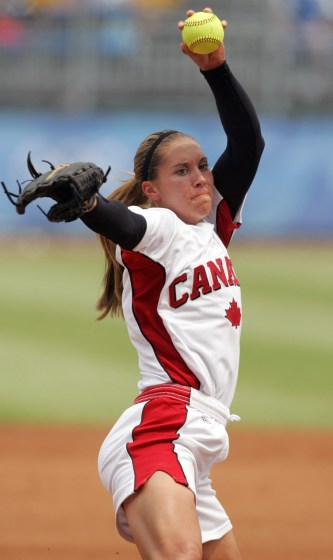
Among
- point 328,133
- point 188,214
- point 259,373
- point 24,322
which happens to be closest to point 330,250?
point 328,133

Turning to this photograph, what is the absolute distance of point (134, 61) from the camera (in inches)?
1032

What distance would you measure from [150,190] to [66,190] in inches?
23.7

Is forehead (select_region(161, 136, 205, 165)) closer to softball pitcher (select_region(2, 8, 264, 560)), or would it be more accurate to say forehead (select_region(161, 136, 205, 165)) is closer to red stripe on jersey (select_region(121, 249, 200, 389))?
softball pitcher (select_region(2, 8, 264, 560))

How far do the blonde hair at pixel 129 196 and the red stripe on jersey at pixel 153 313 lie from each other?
230mm

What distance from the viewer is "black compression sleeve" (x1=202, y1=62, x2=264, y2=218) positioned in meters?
3.82

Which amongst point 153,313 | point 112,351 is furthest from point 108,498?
point 112,351

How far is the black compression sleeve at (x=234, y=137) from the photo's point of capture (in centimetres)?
382

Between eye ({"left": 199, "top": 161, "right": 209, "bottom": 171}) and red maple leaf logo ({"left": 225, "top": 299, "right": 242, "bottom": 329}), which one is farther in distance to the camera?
eye ({"left": 199, "top": 161, "right": 209, "bottom": 171})

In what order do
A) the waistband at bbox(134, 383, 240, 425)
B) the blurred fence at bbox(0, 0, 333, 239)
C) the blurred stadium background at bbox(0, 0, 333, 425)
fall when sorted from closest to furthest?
the waistband at bbox(134, 383, 240, 425)
the blurred stadium background at bbox(0, 0, 333, 425)
the blurred fence at bbox(0, 0, 333, 239)

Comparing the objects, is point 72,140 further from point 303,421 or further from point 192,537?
point 192,537

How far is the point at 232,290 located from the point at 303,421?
15.2 ft

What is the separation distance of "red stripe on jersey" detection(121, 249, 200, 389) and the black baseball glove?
36 cm

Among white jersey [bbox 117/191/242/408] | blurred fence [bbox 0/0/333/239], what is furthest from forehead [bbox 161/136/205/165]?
blurred fence [bbox 0/0/333/239]

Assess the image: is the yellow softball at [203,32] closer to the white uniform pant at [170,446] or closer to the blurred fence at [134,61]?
the white uniform pant at [170,446]
